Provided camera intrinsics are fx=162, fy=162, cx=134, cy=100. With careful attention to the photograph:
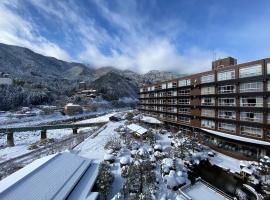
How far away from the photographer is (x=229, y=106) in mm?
37938

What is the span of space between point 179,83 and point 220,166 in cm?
2961

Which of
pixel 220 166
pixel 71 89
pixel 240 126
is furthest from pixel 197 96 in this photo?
pixel 71 89

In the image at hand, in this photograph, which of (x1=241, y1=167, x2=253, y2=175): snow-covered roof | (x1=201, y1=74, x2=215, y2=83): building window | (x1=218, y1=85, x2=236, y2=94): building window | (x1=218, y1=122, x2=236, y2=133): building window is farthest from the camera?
(x1=201, y1=74, x2=215, y2=83): building window

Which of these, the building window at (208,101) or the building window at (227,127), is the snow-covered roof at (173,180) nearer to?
the building window at (227,127)

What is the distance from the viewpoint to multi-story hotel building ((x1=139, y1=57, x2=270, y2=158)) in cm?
3182

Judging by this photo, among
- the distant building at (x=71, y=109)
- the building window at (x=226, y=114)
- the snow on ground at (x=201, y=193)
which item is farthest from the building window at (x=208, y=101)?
the distant building at (x=71, y=109)

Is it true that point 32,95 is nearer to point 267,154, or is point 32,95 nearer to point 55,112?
point 55,112

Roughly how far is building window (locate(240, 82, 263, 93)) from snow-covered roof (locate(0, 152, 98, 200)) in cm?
3387

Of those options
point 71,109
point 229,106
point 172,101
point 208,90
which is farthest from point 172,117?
point 71,109

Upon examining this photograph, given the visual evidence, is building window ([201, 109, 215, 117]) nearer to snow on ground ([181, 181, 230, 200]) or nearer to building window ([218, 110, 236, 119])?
building window ([218, 110, 236, 119])

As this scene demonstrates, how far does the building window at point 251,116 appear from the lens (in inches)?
1281

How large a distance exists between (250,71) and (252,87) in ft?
11.0

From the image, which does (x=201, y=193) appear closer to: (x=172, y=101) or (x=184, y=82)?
(x=184, y=82)

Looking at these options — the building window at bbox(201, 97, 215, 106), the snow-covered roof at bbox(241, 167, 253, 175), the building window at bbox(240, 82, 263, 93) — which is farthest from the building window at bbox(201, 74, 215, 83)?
the snow-covered roof at bbox(241, 167, 253, 175)
